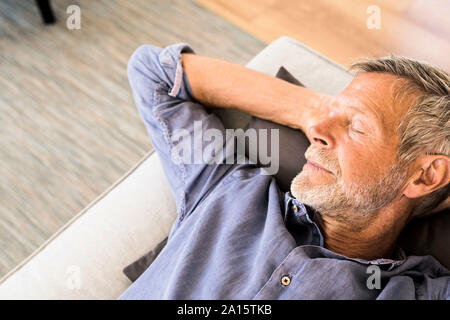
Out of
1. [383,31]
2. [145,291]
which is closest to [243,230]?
[145,291]

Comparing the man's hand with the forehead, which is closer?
the forehead

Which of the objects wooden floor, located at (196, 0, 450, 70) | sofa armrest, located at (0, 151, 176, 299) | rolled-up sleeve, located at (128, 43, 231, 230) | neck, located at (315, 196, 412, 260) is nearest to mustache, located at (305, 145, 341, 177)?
neck, located at (315, 196, 412, 260)

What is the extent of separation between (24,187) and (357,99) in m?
1.29

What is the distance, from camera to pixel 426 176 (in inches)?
42.1

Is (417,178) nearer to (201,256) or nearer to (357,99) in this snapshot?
(357,99)

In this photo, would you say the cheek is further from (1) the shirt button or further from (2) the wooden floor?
(2) the wooden floor

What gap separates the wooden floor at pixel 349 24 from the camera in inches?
90.7

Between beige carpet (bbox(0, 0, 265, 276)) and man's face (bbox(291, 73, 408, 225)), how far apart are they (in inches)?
37.7

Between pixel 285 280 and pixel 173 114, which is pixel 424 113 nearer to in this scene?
pixel 285 280

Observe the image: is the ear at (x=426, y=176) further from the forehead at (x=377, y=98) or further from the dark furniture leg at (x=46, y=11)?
the dark furniture leg at (x=46, y=11)

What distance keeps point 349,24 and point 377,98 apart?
1500 millimetres

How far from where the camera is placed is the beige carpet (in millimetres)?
1735

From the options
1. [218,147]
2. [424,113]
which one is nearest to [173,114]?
[218,147]

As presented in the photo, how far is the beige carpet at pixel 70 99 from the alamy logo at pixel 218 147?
637 millimetres
